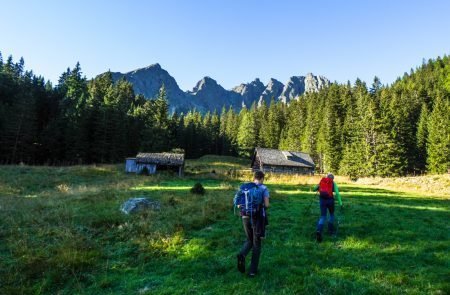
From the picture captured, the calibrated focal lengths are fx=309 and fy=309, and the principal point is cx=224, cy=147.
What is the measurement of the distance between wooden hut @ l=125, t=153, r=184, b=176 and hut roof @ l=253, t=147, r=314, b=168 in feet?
62.0

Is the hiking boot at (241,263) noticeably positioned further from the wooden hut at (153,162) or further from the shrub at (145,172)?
the shrub at (145,172)

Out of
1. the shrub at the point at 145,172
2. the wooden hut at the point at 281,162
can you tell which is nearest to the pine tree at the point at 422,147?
the wooden hut at the point at 281,162

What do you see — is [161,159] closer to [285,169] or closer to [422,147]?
[285,169]

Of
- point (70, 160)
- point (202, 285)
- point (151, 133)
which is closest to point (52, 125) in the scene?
point (70, 160)

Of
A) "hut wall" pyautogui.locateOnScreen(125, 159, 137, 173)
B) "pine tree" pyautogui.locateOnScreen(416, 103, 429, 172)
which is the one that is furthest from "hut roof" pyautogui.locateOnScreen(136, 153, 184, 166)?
"pine tree" pyautogui.locateOnScreen(416, 103, 429, 172)

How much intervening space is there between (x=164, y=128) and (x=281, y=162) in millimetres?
29340

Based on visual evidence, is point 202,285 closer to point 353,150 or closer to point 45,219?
point 45,219

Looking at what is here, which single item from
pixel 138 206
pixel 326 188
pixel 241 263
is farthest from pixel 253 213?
pixel 138 206

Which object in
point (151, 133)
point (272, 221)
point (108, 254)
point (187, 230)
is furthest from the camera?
point (151, 133)

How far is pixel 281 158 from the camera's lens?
208 feet

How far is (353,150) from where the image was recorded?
6756cm

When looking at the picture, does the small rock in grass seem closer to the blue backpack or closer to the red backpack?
the red backpack

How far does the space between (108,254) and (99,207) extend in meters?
7.10

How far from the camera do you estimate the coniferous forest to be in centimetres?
5981
